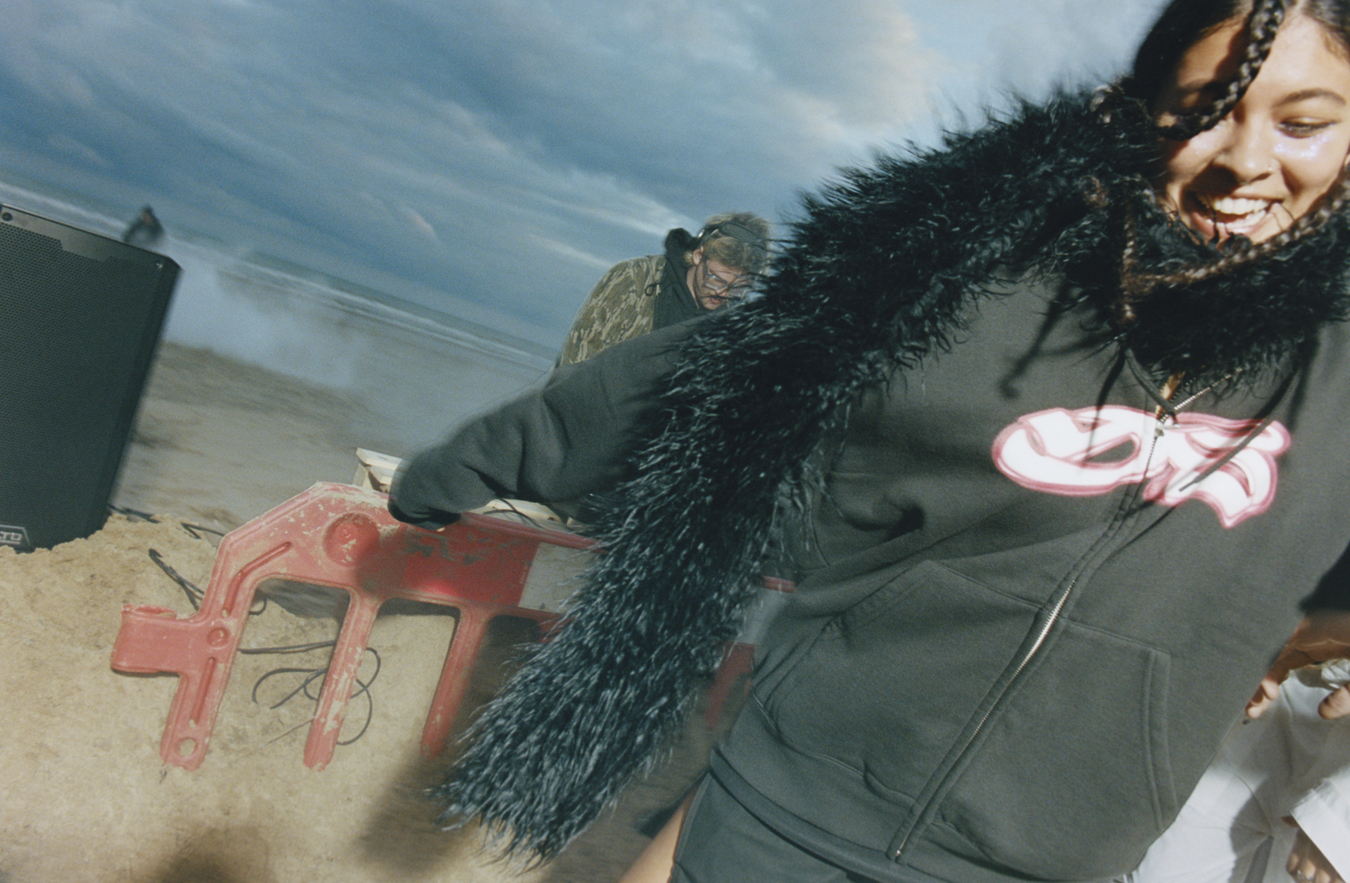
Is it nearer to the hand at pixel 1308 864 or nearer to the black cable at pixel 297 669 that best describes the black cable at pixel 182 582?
the black cable at pixel 297 669

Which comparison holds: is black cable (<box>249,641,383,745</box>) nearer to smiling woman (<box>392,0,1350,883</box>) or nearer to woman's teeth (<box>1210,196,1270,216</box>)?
smiling woman (<box>392,0,1350,883</box>)

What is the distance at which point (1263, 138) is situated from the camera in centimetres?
100

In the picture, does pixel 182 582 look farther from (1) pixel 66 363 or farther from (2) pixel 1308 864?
(2) pixel 1308 864

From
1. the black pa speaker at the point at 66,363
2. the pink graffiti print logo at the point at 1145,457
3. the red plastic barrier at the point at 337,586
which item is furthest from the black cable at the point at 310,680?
the pink graffiti print logo at the point at 1145,457

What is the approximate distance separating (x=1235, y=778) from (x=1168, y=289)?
54.4 inches

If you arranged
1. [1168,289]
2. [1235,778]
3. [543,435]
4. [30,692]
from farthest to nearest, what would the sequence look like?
[30,692]
[1235,778]
[543,435]
[1168,289]

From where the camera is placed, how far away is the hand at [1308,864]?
5.00 ft

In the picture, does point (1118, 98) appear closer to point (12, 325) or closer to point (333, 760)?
point (333, 760)

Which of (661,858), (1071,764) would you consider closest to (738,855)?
(661,858)

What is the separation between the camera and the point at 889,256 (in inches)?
40.9

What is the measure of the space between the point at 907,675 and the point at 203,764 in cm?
225

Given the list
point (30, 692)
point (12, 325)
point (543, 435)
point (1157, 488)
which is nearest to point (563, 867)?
point (30, 692)

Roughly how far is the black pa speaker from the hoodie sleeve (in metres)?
2.55

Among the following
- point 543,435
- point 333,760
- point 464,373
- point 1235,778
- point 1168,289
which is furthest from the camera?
point 464,373
